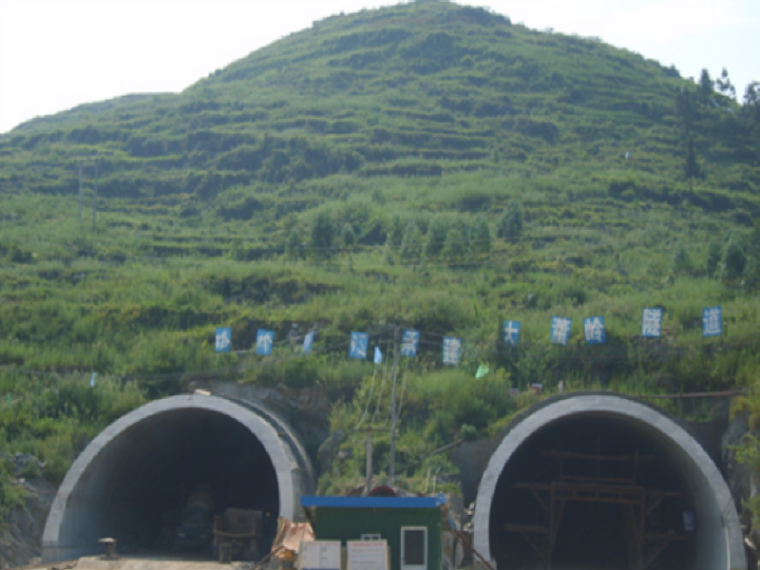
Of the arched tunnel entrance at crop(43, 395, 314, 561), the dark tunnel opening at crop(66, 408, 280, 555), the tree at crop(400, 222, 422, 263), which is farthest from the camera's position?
the tree at crop(400, 222, 422, 263)

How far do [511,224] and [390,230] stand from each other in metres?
6.21

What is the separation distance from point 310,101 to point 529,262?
38.2m

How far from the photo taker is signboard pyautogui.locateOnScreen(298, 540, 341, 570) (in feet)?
52.0

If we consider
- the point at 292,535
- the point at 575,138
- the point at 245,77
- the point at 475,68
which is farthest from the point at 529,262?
the point at 245,77

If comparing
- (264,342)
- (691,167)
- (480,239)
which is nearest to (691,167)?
(691,167)

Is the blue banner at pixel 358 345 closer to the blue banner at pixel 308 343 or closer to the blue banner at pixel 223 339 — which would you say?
the blue banner at pixel 308 343

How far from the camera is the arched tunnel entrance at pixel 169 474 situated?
24953 millimetres

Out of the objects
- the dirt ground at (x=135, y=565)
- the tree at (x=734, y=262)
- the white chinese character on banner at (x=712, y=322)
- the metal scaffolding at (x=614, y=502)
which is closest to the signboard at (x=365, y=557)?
the dirt ground at (x=135, y=565)

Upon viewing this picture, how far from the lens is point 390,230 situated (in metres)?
46.8

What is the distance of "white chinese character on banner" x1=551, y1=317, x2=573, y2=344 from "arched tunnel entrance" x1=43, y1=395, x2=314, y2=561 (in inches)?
331

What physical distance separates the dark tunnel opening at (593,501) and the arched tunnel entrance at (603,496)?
0.03 m

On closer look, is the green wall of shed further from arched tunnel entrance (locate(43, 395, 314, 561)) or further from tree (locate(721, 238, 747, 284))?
tree (locate(721, 238, 747, 284))

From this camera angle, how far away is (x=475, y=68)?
82.6 m

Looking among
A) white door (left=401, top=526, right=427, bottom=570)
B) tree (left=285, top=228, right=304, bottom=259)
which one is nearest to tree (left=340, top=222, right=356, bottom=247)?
tree (left=285, top=228, right=304, bottom=259)
